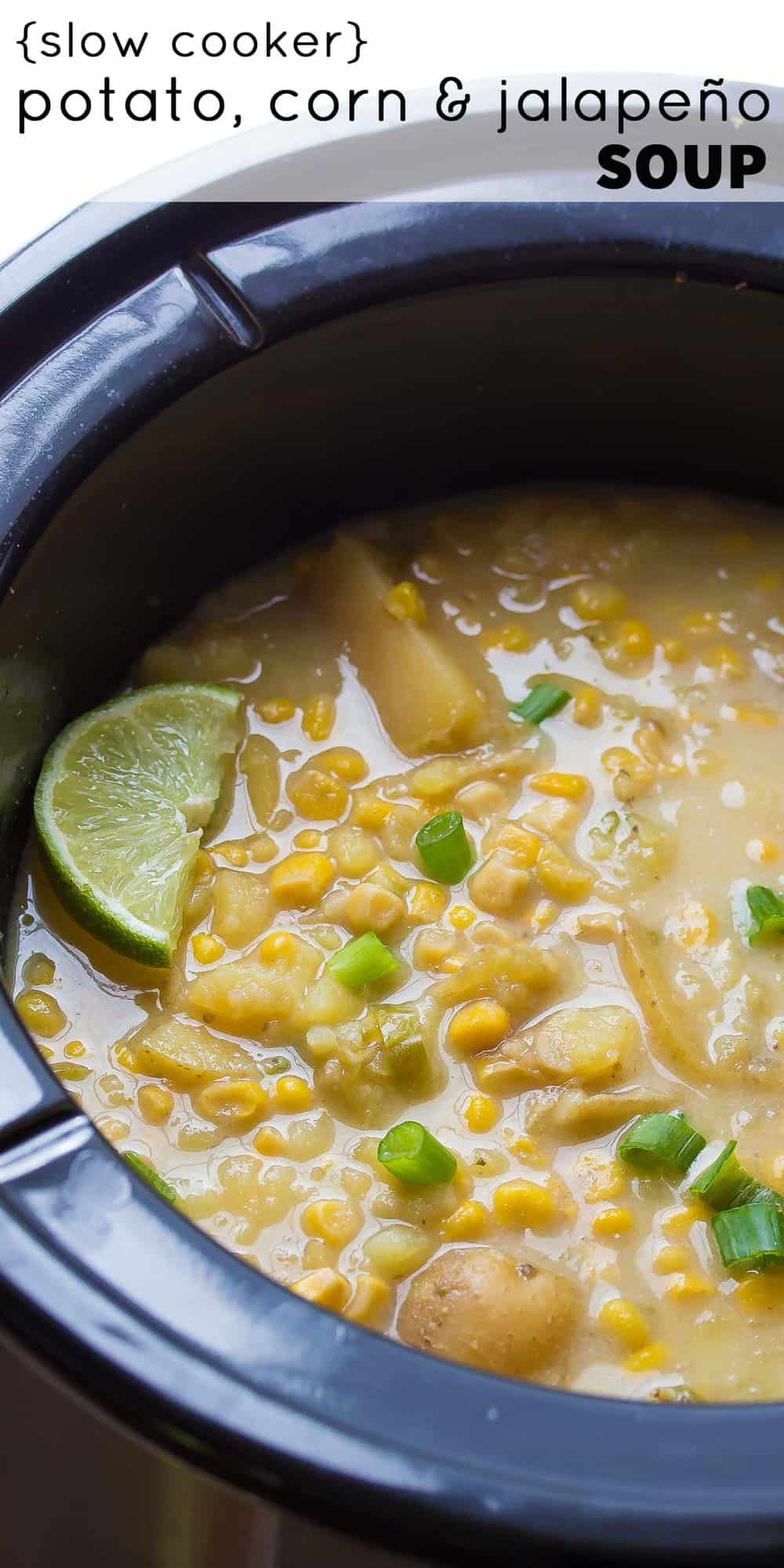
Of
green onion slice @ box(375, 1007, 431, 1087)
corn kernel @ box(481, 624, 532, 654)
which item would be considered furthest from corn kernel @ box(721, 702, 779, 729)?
green onion slice @ box(375, 1007, 431, 1087)

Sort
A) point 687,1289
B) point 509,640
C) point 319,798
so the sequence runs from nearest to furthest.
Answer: point 687,1289, point 319,798, point 509,640

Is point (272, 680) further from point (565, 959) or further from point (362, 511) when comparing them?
point (565, 959)

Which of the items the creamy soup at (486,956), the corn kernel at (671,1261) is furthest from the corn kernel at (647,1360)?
the corn kernel at (671,1261)

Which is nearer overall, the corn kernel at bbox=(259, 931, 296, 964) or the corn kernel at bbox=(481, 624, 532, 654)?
the corn kernel at bbox=(259, 931, 296, 964)

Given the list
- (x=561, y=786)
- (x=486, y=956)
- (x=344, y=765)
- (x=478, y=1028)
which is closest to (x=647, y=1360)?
(x=478, y=1028)

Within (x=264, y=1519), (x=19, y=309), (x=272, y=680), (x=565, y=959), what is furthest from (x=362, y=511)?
(x=264, y=1519)

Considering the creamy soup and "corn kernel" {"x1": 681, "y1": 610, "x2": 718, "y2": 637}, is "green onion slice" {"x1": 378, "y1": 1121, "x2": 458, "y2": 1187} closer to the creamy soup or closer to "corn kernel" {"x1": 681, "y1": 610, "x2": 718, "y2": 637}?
the creamy soup

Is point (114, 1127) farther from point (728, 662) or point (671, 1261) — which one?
point (728, 662)
